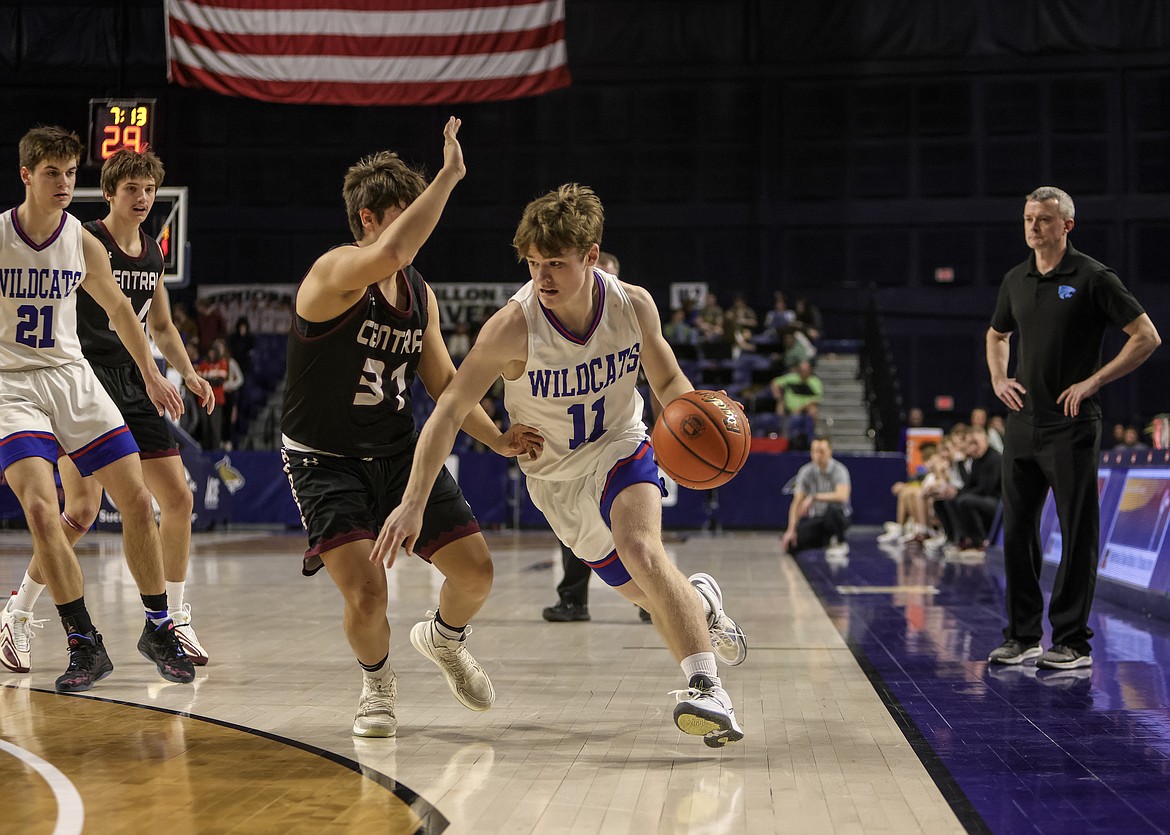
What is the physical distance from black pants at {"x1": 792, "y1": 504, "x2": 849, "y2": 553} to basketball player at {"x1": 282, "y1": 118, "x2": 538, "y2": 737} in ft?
29.5

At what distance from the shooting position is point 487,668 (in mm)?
5738

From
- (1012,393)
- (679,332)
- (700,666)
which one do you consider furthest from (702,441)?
(679,332)

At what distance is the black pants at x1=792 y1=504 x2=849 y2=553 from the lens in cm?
1298

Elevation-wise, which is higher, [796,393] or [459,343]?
[459,343]

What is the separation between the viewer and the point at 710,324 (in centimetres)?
2027

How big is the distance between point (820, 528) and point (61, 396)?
30.2 feet

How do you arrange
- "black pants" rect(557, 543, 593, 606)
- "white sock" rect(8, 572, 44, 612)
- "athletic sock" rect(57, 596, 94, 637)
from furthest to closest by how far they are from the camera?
1. "black pants" rect(557, 543, 593, 606)
2. "white sock" rect(8, 572, 44, 612)
3. "athletic sock" rect(57, 596, 94, 637)

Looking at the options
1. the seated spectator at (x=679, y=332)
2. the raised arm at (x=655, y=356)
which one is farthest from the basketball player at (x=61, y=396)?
the seated spectator at (x=679, y=332)

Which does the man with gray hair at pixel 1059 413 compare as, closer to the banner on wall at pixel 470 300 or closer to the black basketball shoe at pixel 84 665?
the black basketball shoe at pixel 84 665

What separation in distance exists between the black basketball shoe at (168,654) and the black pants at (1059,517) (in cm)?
374

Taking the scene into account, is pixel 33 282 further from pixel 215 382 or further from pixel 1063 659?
pixel 215 382

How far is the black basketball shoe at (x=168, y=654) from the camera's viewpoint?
5168 millimetres

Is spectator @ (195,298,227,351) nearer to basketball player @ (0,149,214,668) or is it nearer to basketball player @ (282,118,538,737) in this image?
basketball player @ (0,149,214,668)

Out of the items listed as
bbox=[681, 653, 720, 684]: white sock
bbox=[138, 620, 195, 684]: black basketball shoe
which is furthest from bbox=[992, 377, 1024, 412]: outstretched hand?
bbox=[138, 620, 195, 684]: black basketball shoe
